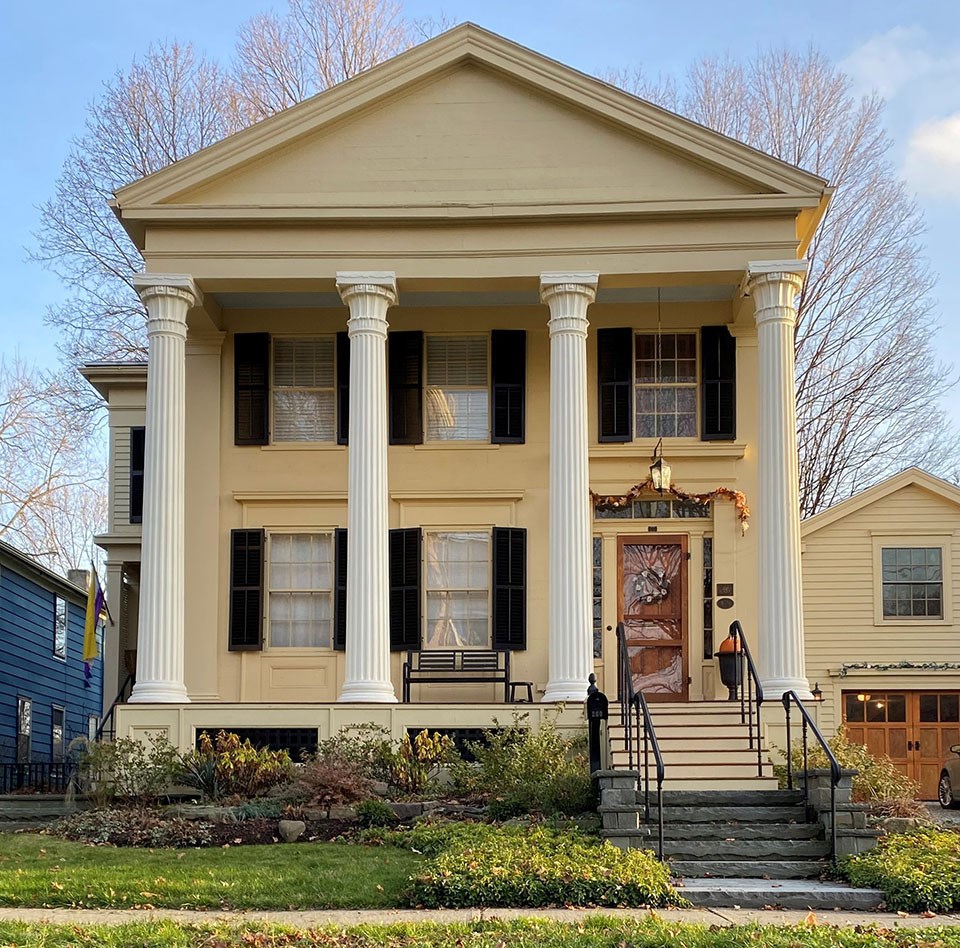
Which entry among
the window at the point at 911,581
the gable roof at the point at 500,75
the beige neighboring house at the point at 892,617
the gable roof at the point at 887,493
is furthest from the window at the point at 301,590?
the window at the point at 911,581

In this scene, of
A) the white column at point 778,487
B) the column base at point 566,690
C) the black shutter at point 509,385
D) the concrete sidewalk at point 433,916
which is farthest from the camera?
the black shutter at point 509,385

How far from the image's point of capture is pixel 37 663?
27.8 metres

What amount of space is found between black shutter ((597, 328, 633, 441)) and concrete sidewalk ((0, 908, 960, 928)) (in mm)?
9961

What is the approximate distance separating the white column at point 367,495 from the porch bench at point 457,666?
4.66 ft

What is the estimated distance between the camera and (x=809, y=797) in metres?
14.6

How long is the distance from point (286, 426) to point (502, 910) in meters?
10.9

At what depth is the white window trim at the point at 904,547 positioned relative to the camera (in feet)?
72.5

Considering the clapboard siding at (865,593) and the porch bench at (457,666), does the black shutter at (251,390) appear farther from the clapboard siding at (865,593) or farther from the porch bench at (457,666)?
the clapboard siding at (865,593)

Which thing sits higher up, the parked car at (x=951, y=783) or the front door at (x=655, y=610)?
the front door at (x=655, y=610)

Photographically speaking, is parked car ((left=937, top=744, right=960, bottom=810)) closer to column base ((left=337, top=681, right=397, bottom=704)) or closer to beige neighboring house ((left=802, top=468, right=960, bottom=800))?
beige neighboring house ((left=802, top=468, right=960, bottom=800))

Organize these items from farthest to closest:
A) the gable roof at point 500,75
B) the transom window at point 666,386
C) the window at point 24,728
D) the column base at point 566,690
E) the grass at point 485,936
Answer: the window at point 24,728, the transom window at point 666,386, the gable roof at point 500,75, the column base at point 566,690, the grass at point 485,936

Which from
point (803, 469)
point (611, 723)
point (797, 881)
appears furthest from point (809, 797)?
point (803, 469)

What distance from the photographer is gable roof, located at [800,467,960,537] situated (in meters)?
22.0

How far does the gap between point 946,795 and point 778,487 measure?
225 inches
